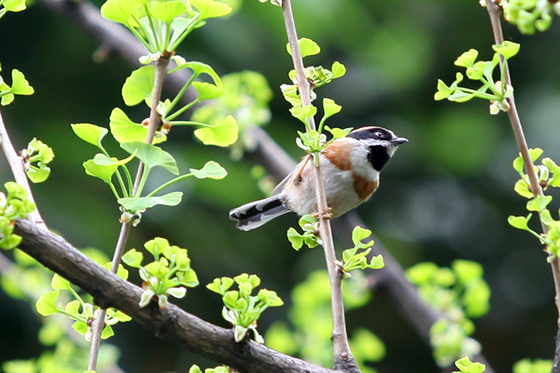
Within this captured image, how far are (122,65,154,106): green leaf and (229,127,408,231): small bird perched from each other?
2340mm

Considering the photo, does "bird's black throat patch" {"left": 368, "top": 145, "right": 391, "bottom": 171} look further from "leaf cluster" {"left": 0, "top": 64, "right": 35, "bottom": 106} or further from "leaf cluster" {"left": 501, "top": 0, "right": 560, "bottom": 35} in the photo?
"leaf cluster" {"left": 501, "top": 0, "right": 560, "bottom": 35}

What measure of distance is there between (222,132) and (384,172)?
495cm

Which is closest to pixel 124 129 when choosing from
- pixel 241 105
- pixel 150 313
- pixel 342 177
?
pixel 150 313

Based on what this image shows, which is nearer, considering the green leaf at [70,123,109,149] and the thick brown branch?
the thick brown branch

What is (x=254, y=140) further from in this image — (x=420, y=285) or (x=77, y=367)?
(x=77, y=367)

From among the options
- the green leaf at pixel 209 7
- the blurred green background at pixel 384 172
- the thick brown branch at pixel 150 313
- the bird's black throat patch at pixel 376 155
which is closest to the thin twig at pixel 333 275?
the thick brown branch at pixel 150 313

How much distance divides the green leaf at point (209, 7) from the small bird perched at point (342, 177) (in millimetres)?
2384

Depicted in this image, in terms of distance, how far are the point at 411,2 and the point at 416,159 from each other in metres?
1.76

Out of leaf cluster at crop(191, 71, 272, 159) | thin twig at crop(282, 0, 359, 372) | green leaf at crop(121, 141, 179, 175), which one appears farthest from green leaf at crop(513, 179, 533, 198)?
leaf cluster at crop(191, 71, 272, 159)

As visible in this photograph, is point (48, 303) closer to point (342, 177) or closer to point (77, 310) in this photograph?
point (77, 310)

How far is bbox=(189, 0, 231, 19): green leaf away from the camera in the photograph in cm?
136

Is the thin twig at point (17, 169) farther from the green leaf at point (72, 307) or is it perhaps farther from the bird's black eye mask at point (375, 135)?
the bird's black eye mask at point (375, 135)

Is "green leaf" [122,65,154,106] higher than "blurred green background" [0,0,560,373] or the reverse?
the reverse

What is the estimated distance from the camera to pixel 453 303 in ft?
10.0
